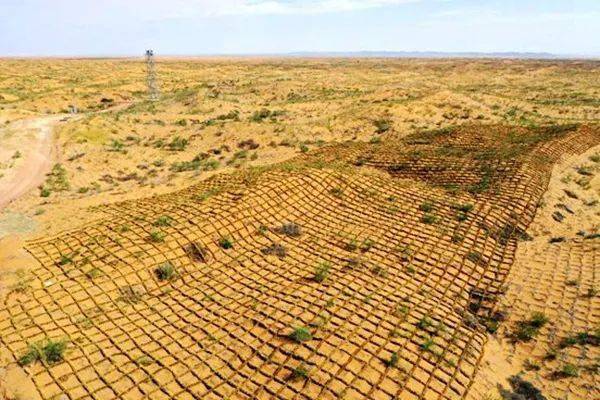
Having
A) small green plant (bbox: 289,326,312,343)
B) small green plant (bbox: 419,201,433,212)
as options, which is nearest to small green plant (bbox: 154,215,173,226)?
small green plant (bbox: 289,326,312,343)

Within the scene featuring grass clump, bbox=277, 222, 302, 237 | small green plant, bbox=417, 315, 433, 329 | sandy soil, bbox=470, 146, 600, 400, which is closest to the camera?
sandy soil, bbox=470, 146, 600, 400

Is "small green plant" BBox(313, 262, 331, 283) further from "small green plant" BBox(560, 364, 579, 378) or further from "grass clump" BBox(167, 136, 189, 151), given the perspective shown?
"grass clump" BBox(167, 136, 189, 151)

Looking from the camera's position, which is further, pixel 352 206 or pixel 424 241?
pixel 352 206

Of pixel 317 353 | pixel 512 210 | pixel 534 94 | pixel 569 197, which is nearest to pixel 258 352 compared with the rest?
pixel 317 353

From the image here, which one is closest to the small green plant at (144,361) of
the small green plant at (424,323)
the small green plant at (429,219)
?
the small green plant at (424,323)

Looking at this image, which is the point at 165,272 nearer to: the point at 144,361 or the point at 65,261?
the point at 65,261

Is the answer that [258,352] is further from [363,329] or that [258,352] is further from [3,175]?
[3,175]
